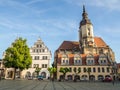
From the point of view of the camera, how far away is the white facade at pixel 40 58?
6328 centimetres

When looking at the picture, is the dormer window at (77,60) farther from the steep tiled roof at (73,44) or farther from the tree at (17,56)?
the tree at (17,56)

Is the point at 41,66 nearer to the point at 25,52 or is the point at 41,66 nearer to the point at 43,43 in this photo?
the point at 43,43

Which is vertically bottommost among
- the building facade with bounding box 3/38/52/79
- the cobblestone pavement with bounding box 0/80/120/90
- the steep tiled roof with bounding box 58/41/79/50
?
the cobblestone pavement with bounding box 0/80/120/90

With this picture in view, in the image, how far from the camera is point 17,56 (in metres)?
41.4

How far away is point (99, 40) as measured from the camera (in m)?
78.5

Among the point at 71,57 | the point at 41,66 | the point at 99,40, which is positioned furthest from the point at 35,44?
the point at 99,40

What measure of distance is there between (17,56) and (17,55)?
0.85 feet

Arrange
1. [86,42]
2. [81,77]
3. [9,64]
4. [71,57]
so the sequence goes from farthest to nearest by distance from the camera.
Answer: [86,42], [71,57], [81,77], [9,64]

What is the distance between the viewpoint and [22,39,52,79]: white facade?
63281 mm

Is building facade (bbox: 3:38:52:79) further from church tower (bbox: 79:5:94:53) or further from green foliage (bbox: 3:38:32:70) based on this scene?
green foliage (bbox: 3:38:32:70)

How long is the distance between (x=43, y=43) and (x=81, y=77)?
66.9 ft

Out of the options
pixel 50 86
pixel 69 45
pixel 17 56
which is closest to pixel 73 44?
pixel 69 45

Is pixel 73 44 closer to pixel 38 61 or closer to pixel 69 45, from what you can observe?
pixel 69 45

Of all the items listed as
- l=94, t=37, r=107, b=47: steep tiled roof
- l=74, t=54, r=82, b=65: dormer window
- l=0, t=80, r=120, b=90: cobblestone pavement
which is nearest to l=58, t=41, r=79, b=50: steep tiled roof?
l=94, t=37, r=107, b=47: steep tiled roof
